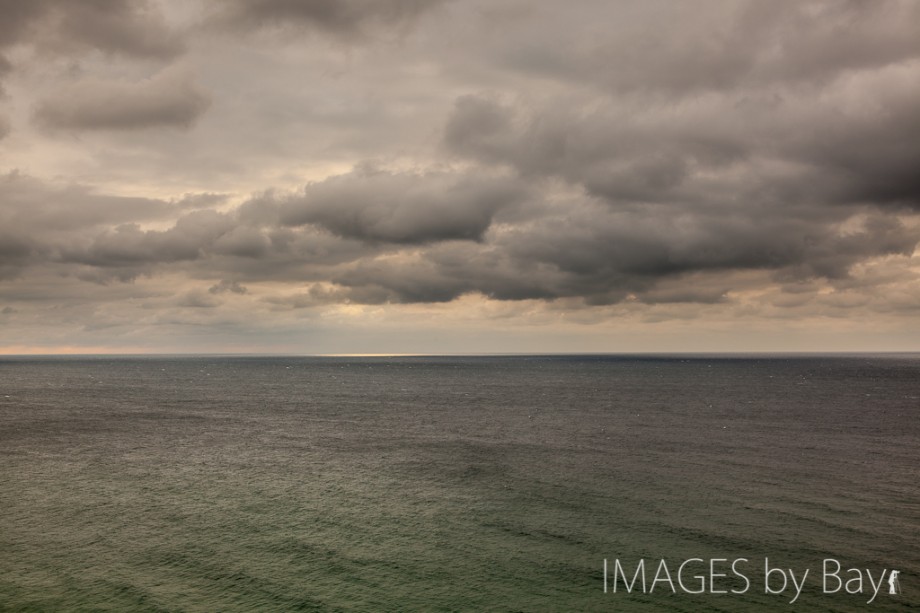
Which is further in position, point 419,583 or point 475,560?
point 475,560

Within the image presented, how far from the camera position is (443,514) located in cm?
5519

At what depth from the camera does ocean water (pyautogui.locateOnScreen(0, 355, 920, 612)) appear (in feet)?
126

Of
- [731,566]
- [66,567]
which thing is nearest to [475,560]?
[731,566]

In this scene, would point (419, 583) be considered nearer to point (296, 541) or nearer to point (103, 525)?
point (296, 541)

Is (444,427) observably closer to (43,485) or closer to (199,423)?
(199,423)

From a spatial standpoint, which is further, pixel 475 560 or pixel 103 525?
pixel 103 525

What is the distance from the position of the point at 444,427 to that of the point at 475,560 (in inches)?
2821

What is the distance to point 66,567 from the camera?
139 feet

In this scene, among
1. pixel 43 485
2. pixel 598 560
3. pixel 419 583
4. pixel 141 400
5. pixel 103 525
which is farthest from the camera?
pixel 141 400

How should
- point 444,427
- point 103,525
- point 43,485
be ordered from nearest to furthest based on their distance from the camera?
point 103,525 < point 43,485 < point 444,427

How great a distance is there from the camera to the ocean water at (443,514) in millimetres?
38406

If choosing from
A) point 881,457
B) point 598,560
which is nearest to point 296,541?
point 598,560

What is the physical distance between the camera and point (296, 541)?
4744 centimetres

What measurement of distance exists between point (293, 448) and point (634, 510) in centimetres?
5663
